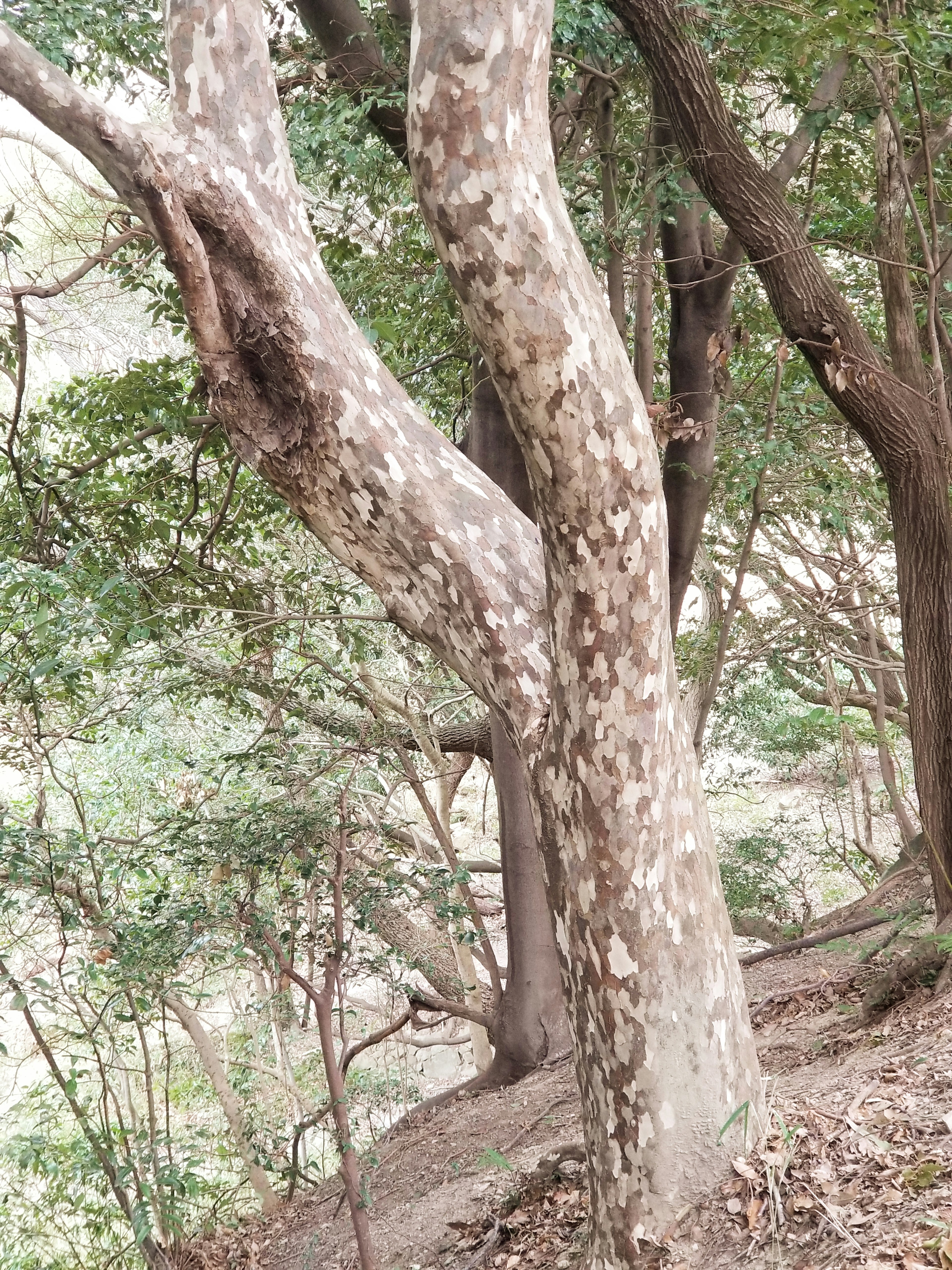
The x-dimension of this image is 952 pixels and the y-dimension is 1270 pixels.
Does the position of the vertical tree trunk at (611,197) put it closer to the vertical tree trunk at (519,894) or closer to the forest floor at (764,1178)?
the vertical tree trunk at (519,894)

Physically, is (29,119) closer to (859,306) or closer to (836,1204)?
(859,306)

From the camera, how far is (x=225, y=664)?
5785mm

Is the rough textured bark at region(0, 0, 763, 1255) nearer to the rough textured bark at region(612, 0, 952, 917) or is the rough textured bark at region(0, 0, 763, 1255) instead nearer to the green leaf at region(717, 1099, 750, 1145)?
the green leaf at region(717, 1099, 750, 1145)

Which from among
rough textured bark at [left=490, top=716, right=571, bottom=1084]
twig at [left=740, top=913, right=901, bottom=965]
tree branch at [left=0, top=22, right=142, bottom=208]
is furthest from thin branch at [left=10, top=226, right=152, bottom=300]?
twig at [left=740, top=913, right=901, bottom=965]

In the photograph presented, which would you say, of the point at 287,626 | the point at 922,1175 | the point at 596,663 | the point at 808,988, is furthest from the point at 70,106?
the point at 808,988

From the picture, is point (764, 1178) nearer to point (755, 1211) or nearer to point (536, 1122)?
point (755, 1211)

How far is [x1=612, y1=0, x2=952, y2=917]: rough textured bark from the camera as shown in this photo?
384 cm

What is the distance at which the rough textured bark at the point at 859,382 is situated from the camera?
384cm

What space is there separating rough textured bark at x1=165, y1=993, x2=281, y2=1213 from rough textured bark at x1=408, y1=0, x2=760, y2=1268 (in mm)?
3532

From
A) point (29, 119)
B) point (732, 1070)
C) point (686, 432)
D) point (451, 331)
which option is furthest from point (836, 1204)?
point (29, 119)

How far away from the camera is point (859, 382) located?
377cm

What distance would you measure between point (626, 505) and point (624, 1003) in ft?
4.01

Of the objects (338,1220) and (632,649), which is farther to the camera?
(338,1220)

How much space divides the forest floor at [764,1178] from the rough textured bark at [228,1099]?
37 cm
